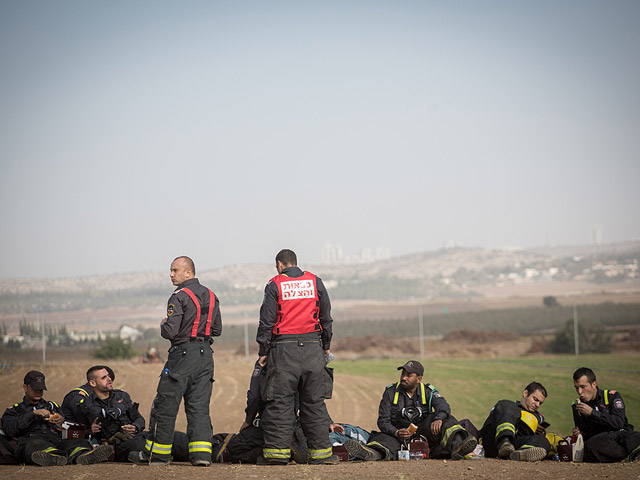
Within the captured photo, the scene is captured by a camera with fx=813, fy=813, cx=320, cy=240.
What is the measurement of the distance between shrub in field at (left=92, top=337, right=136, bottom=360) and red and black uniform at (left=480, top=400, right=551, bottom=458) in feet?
139

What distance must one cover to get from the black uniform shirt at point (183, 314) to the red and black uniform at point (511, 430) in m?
3.53

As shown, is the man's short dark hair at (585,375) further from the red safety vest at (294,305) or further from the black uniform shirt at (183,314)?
the black uniform shirt at (183,314)

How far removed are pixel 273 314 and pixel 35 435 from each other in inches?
128

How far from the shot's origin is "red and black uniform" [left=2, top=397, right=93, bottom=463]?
924cm

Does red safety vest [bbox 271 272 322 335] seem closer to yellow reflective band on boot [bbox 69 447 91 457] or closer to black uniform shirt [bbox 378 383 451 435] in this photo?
black uniform shirt [bbox 378 383 451 435]

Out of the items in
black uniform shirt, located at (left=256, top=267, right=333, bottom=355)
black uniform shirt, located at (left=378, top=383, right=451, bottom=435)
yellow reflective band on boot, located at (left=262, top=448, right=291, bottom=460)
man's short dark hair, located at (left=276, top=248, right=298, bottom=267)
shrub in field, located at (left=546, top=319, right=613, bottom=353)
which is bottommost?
shrub in field, located at (left=546, top=319, right=613, bottom=353)

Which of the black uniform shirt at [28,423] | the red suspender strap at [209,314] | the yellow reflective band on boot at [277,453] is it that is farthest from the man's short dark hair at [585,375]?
the black uniform shirt at [28,423]

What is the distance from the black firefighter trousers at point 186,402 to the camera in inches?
346

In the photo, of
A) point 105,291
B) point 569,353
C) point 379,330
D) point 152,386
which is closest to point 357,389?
point 152,386

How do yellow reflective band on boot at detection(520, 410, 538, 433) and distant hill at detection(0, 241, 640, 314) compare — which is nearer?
yellow reflective band on boot at detection(520, 410, 538, 433)

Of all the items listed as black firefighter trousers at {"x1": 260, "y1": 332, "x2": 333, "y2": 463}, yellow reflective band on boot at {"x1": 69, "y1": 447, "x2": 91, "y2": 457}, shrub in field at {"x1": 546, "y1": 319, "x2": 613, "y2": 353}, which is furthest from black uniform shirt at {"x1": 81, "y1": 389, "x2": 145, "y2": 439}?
shrub in field at {"x1": 546, "y1": 319, "x2": 613, "y2": 353}

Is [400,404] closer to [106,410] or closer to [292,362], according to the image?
[292,362]

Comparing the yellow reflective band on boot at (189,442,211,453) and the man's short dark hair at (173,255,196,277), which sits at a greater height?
the man's short dark hair at (173,255,196,277)

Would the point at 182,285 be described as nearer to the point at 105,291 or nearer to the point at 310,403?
the point at 310,403
